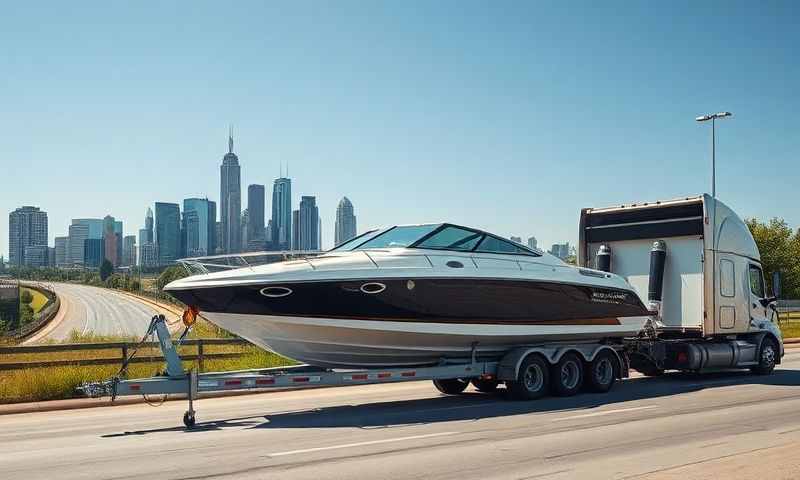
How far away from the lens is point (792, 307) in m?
59.7

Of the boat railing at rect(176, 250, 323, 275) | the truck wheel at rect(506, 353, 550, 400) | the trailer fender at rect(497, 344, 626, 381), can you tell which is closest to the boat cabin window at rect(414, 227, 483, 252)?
the boat railing at rect(176, 250, 323, 275)

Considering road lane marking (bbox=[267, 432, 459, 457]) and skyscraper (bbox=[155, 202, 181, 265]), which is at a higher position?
skyscraper (bbox=[155, 202, 181, 265])

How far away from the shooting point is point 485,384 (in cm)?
1541

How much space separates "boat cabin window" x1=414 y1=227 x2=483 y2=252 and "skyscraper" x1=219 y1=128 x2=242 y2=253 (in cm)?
12001

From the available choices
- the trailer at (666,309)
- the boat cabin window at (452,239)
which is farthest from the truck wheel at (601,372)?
the boat cabin window at (452,239)

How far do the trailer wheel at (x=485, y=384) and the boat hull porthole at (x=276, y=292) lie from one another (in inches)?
182

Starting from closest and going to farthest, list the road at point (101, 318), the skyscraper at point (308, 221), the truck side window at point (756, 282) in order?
the truck side window at point (756, 282) → the road at point (101, 318) → the skyscraper at point (308, 221)

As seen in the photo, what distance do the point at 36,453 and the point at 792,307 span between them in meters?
60.3

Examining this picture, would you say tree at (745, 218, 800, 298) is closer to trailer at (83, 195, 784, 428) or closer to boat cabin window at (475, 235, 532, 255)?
trailer at (83, 195, 784, 428)

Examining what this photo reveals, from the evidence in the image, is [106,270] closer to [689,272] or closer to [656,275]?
[656,275]

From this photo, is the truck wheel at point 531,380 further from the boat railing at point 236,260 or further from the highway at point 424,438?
the boat railing at point 236,260

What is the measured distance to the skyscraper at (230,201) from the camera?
143m

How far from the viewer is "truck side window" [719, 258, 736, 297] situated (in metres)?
17.8

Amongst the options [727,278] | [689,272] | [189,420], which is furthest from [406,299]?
[727,278]
